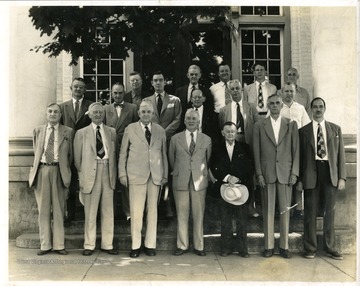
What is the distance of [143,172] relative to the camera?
668 centimetres

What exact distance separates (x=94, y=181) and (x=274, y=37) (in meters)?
4.81

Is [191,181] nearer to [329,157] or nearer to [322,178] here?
[322,178]

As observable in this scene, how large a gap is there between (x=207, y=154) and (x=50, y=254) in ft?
7.95

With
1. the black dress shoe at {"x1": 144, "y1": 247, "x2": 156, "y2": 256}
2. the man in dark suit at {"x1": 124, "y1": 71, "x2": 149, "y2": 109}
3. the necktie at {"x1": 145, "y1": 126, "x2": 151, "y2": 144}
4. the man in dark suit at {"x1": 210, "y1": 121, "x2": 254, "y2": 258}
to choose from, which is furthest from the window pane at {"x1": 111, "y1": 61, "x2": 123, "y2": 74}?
the black dress shoe at {"x1": 144, "y1": 247, "x2": 156, "y2": 256}

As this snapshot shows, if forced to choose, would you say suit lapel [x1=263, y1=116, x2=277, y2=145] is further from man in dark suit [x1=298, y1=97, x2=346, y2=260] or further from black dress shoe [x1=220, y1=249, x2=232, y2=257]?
black dress shoe [x1=220, y1=249, x2=232, y2=257]

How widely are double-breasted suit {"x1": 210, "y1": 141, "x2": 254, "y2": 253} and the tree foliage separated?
163 cm

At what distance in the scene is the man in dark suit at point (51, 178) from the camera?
22.2ft

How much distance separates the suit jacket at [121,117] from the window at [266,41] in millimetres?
2928

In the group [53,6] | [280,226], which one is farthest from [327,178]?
[53,6]

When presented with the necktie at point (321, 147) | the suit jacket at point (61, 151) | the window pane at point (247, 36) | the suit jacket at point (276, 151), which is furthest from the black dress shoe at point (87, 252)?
the window pane at point (247, 36)

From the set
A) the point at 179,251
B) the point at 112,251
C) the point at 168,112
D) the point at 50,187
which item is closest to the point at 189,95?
the point at 168,112

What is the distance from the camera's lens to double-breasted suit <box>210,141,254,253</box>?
6648 mm

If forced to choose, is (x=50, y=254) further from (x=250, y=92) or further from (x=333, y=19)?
(x=333, y=19)

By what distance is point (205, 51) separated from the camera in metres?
9.40
